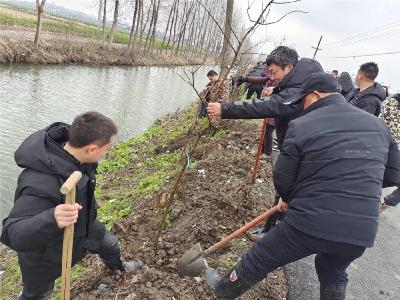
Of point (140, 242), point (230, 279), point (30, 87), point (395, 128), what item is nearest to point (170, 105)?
point (30, 87)

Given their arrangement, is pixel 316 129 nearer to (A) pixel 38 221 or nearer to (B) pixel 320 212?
(B) pixel 320 212

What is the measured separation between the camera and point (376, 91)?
5.28m

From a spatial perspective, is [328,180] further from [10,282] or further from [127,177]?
[127,177]

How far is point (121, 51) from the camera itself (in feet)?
109

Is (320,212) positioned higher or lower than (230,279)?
higher

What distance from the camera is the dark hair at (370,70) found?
5270 mm

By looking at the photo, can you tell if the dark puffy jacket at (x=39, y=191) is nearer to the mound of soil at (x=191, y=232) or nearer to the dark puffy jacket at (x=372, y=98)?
the mound of soil at (x=191, y=232)

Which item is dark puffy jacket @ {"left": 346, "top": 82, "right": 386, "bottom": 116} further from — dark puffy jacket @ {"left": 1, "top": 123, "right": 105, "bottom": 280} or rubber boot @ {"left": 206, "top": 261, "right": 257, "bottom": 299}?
dark puffy jacket @ {"left": 1, "top": 123, "right": 105, "bottom": 280}

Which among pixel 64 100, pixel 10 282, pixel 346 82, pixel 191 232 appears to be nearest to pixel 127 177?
pixel 10 282

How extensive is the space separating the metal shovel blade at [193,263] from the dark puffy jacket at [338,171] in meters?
1.31

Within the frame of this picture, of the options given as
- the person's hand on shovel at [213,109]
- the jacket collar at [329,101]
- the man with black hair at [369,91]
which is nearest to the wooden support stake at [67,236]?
the person's hand on shovel at [213,109]

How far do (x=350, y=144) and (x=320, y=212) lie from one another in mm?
483

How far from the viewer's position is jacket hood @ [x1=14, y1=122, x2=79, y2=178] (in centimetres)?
238

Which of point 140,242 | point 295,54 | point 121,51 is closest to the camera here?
point 295,54
